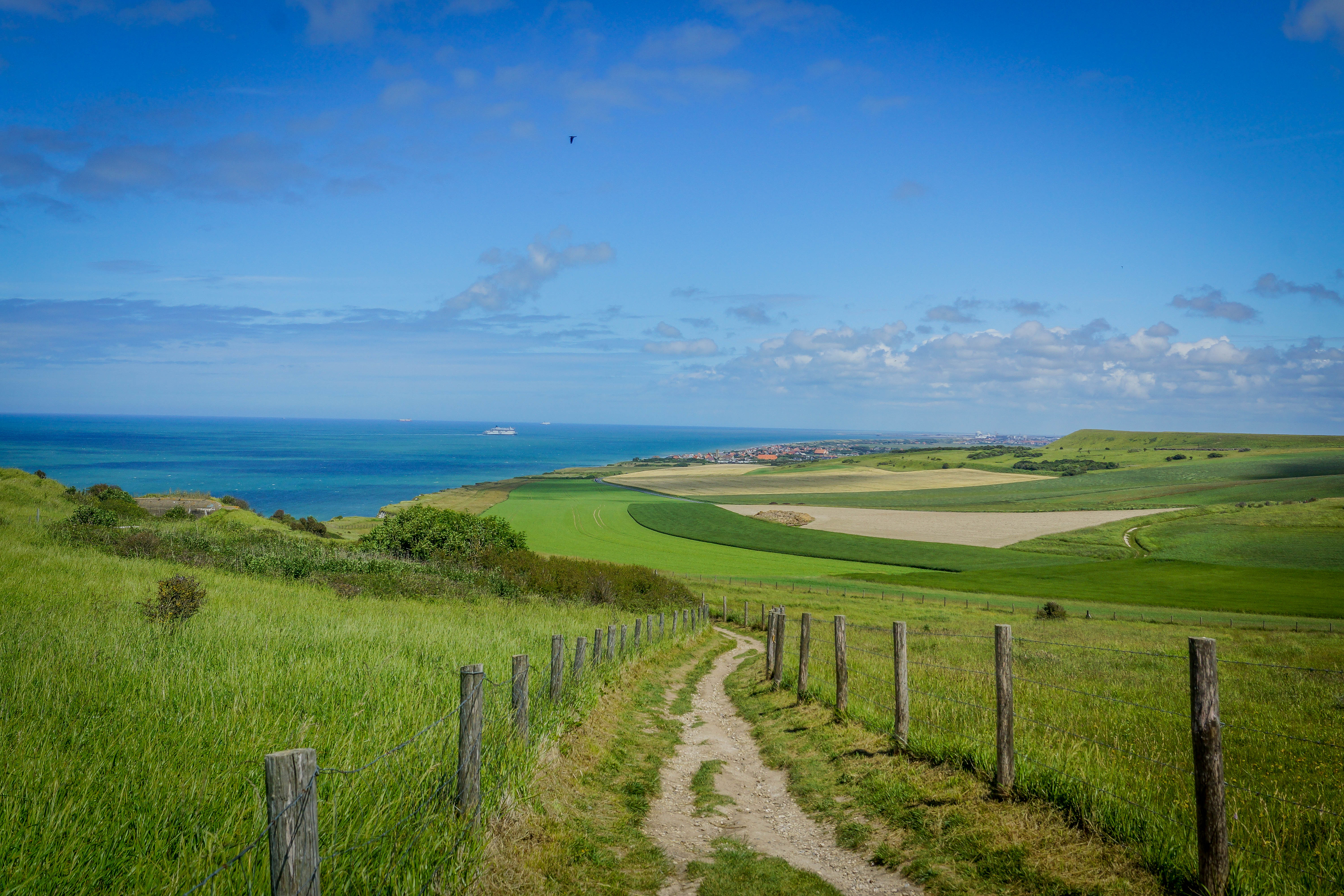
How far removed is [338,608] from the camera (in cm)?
1775

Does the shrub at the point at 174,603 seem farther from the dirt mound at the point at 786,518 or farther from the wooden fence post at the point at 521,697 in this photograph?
the dirt mound at the point at 786,518

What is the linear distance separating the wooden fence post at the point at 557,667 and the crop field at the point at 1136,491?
10202 centimetres

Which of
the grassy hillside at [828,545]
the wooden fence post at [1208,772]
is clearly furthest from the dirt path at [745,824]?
the grassy hillside at [828,545]

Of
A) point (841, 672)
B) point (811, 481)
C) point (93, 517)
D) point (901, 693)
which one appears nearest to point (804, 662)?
point (841, 672)

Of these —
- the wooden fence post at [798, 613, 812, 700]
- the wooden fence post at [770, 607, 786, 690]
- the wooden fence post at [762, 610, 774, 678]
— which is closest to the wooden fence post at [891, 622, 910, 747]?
the wooden fence post at [798, 613, 812, 700]

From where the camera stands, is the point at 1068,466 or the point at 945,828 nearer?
the point at 945,828

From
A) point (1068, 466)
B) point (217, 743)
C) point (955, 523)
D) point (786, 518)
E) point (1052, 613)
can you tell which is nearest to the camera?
point (217, 743)

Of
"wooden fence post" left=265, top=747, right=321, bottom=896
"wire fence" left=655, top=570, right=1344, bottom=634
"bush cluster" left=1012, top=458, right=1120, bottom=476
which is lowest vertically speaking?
"wire fence" left=655, top=570, right=1344, bottom=634

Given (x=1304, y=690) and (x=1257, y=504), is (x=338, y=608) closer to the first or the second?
(x=1304, y=690)

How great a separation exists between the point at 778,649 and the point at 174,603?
1162 cm

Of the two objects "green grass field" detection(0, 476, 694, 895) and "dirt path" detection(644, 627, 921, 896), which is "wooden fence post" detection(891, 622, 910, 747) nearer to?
"dirt path" detection(644, 627, 921, 896)

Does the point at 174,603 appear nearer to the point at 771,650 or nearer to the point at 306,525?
the point at 771,650

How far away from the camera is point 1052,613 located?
125 feet

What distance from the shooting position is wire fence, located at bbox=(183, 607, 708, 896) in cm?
338
